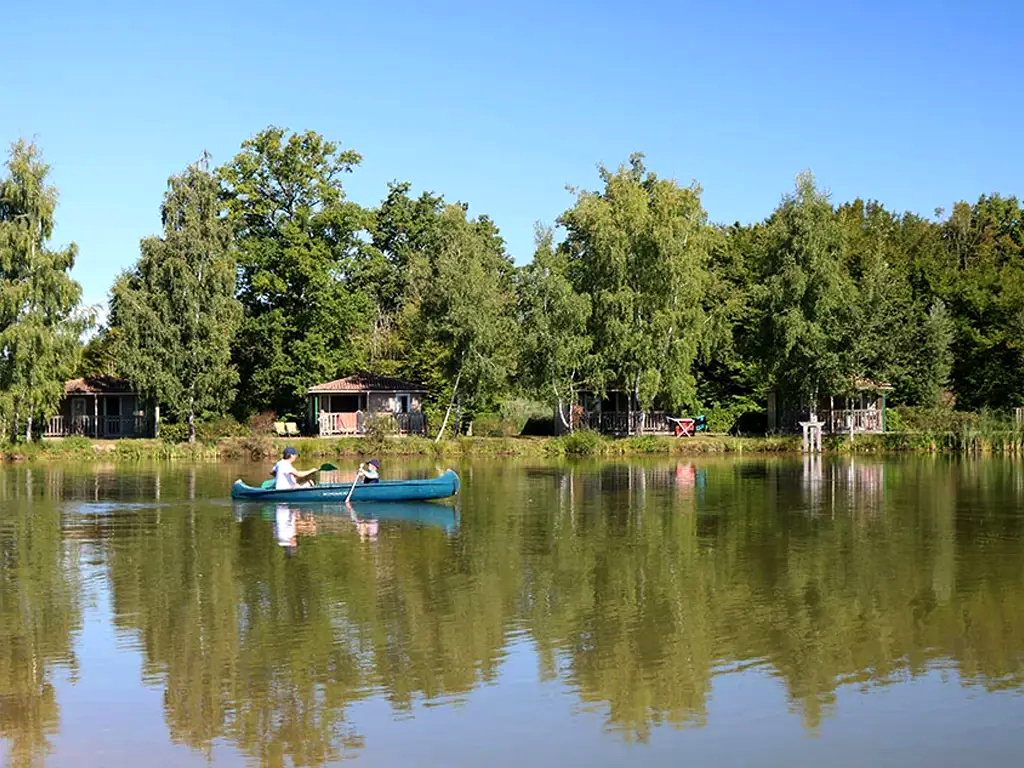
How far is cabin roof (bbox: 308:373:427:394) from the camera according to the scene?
232 feet

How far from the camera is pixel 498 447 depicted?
201ft

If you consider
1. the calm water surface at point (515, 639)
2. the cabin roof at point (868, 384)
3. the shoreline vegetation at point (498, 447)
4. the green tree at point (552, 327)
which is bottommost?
the calm water surface at point (515, 639)

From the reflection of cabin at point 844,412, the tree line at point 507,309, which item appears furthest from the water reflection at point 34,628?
the reflection of cabin at point 844,412

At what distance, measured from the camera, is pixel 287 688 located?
45.1 ft

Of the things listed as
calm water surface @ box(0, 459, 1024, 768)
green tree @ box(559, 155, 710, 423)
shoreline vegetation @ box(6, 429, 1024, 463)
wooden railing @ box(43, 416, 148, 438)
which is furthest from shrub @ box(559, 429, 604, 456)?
calm water surface @ box(0, 459, 1024, 768)

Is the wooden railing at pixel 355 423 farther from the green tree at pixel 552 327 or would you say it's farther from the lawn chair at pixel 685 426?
the lawn chair at pixel 685 426

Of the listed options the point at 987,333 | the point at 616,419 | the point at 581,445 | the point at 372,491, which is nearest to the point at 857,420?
the point at 987,333

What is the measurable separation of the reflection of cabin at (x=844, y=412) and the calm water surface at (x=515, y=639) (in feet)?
123

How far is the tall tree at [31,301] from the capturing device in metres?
57.1

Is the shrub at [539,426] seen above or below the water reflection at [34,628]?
above

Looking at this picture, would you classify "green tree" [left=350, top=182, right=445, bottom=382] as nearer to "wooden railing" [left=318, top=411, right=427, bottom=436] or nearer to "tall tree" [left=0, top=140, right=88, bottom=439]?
"wooden railing" [left=318, top=411, right=427, bottom=436]

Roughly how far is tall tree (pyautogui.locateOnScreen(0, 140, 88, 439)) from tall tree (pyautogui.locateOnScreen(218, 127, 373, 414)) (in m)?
12.2

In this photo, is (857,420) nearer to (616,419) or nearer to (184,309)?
(616,419)

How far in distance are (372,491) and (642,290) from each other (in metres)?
33.2
